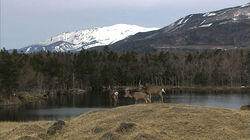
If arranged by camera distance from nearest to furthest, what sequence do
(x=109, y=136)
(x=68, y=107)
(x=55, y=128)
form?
(x=109, y=136) → (x=55, y=128) → (x=68, y=107)

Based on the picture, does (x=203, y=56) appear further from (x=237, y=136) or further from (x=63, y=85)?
(x=237, y=136)

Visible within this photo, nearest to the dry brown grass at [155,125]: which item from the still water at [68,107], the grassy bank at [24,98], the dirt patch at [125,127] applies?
the dirt patch at [125,127]

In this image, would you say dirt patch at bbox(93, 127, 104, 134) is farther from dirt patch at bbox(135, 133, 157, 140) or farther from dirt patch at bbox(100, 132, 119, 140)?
dirt patch at bbox(135, 133, 157, 140)

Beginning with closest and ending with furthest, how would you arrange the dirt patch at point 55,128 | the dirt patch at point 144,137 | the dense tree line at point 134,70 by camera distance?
the dirt patch at point 144,137, the dirt patch at point 55,128, the dense tree line at point 134,70

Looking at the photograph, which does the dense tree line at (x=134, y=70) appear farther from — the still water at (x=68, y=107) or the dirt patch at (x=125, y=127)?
the dirt patch at (x=125, y=127)

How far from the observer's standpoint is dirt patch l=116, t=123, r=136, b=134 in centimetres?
1689

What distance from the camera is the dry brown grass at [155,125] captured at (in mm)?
16375

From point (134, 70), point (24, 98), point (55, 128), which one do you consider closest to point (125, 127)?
point (55, 128)

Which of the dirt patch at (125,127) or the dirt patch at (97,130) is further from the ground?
the dirt patch at (125,127)

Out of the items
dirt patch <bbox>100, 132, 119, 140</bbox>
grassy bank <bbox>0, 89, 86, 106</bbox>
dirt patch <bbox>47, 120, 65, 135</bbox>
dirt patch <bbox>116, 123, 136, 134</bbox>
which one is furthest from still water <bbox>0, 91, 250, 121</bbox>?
dirt patch <bbox>100, 132, 119, 140</bbox>

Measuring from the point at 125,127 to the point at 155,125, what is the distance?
178 cm

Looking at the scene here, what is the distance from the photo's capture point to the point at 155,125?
Result: 1778 cm

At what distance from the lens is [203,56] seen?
127750 millimetres

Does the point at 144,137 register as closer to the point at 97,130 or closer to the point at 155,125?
the point at 155,125
